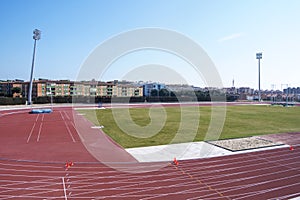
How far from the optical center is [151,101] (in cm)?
5050

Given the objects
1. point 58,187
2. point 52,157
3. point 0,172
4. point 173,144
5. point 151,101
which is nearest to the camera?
point 58,187

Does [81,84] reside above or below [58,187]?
above

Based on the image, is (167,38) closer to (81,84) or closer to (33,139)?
(33,139)

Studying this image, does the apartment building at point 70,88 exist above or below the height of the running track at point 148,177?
above

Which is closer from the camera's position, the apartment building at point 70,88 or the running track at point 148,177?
the running track at point 148,177

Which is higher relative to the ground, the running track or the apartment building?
the apartment building

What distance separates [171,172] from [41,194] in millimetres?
3840

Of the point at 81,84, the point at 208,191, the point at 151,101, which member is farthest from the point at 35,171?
the point at 81,84

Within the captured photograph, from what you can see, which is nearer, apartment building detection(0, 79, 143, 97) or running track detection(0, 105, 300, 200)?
running track detection(0, 105, 300, 200)

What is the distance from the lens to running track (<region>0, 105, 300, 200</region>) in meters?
6.12

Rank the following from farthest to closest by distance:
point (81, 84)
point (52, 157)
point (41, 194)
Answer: point (81, 84), point (52, 157), point (41, 194)

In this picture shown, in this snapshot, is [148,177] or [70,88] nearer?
[148,177]

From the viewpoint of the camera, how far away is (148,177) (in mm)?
7207

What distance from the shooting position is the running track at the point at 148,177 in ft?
20.1
